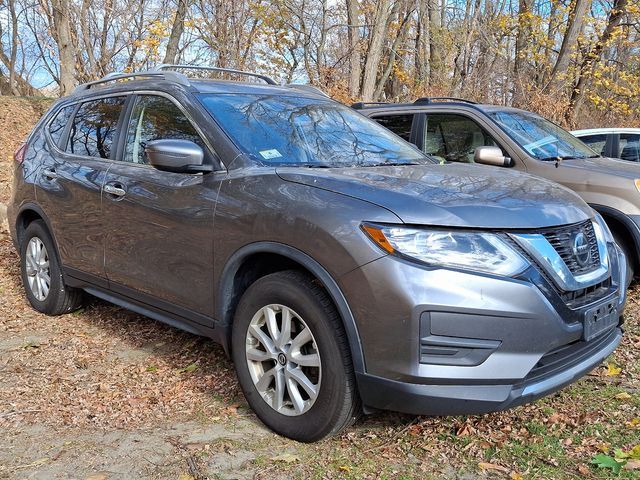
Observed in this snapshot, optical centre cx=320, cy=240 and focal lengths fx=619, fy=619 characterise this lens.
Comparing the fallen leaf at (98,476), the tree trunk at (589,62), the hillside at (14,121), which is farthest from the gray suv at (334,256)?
the tree trunk at (589,62)

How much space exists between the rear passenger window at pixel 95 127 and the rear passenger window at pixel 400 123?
3.37 m

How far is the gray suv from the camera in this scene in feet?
8.55

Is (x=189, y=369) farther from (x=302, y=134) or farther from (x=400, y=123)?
(x=400, y=123)

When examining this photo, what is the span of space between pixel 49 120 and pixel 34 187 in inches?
24.7

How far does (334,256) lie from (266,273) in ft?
2.31

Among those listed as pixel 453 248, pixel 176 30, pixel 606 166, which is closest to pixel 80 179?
pixel 453 248

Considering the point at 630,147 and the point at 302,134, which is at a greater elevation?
the point at 302,134

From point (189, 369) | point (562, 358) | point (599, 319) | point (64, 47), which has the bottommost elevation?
point (189, 369)

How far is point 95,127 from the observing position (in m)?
4.64

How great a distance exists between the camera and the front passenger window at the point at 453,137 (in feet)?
21.3

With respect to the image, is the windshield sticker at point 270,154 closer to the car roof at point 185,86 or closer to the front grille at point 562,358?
the car roof at point 185,86

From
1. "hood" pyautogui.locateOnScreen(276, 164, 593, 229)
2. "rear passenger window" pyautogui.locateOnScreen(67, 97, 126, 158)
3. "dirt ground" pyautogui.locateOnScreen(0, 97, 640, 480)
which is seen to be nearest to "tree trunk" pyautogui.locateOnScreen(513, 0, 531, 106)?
"dirt ground" pyautogui.locateOnScreen(0, 97, 640, 480)

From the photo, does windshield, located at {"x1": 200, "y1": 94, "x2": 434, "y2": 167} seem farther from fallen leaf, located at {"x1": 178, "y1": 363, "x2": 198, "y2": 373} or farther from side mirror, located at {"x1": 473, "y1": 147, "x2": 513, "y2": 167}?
fallen leaf, located at {"x1": 178, "y1": 363, "x2": 198, "y2": 373}

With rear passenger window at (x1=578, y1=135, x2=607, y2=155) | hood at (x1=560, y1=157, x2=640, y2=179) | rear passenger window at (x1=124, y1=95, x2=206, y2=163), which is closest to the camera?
rear passenger window at (x1=124, y1=95, x2=206, y2=163)
